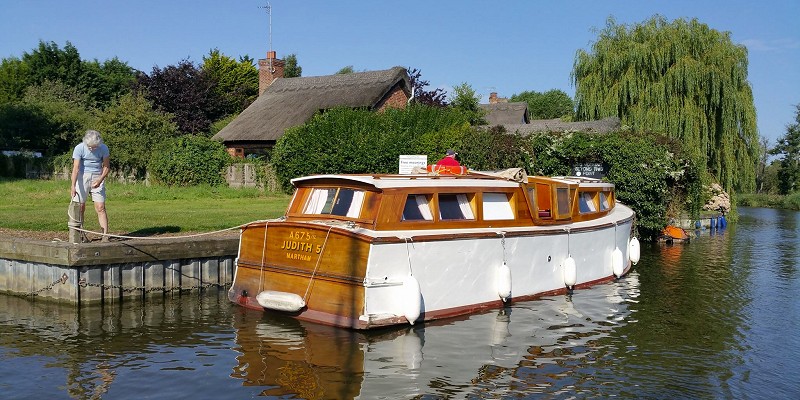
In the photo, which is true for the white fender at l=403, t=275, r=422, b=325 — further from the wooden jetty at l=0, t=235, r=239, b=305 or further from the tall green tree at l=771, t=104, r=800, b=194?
the tall green tree at l=771, t=104, r=800, b=194

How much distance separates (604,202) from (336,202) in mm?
8768

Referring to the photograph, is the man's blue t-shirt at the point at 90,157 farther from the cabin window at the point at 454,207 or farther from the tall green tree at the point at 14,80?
the tall green tree at the point at 14,80

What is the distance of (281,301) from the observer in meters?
11.9

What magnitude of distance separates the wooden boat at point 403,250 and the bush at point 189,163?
20961 mm

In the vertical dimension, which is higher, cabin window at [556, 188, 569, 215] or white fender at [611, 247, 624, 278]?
cabin window at [556, 188, 569, 215]

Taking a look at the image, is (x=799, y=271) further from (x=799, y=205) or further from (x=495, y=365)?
(x=799, y=205)

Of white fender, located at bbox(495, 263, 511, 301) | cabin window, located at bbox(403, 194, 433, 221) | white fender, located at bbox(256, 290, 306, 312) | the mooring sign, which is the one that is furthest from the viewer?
the mooring sign

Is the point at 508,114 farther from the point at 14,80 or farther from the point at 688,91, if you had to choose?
the point at 14,80

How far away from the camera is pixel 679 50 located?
32688 mm

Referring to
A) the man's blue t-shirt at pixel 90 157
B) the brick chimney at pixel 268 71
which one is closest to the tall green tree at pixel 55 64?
the brick chimney at pixel 268 71

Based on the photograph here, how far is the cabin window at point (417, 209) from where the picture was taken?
40.8ft

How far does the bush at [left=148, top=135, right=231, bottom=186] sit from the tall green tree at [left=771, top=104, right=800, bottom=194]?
47.5 meters

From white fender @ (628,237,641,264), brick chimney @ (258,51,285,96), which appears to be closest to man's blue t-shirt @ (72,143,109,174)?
white fender @ (628,237,641,264)

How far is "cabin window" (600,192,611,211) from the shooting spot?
61.5 feet
